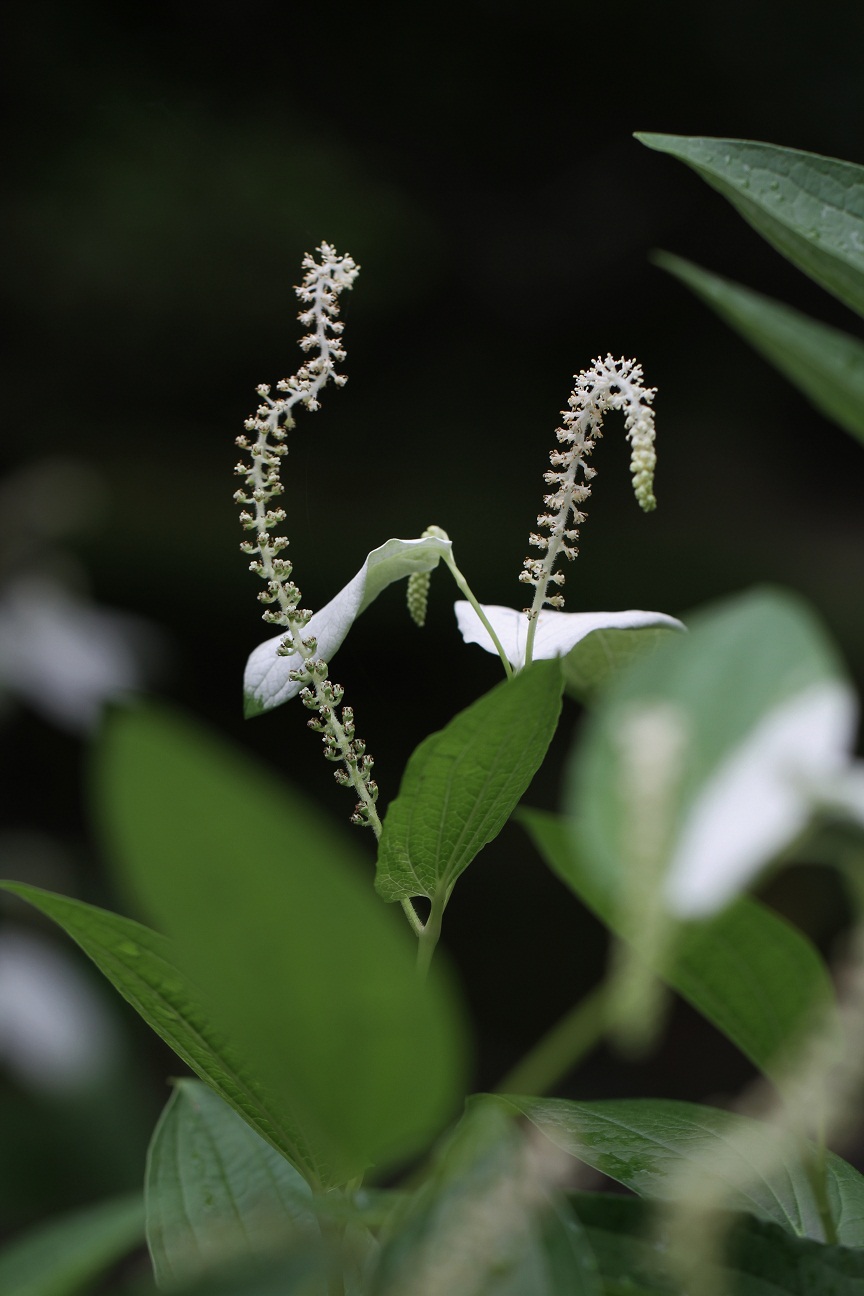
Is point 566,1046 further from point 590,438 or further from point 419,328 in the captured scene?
point 419,328

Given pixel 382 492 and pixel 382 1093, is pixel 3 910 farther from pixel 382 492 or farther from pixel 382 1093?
pixel 382 492

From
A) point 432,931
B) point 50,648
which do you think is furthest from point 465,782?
point 50,648

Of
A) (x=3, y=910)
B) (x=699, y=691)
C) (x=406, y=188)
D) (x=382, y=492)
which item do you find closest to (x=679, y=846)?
(x=699, y=691)

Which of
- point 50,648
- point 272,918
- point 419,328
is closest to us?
point 272,918

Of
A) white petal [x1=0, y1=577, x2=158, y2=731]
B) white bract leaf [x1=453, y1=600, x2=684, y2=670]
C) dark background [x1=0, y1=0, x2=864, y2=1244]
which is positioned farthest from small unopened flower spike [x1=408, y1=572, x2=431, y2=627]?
dark background [x1=0, y1=0, x2=864, y2=1244]

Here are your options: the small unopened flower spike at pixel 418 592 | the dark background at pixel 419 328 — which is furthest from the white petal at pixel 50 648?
the small unopened flower spike at pixel 418 592

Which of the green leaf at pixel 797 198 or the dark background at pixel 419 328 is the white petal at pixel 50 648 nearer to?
the dark background at pixel 419 328

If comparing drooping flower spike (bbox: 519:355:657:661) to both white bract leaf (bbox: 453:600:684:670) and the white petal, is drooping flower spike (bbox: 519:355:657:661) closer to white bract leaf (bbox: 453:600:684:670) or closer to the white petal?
white bract leaf (bbox: 453:600:684:670)

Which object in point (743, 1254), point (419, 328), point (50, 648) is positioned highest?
point (419, 328)

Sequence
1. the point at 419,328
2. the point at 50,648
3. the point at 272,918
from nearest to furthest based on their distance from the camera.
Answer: the point at 272,918 < the point at 50,648 < the point at 419,328
